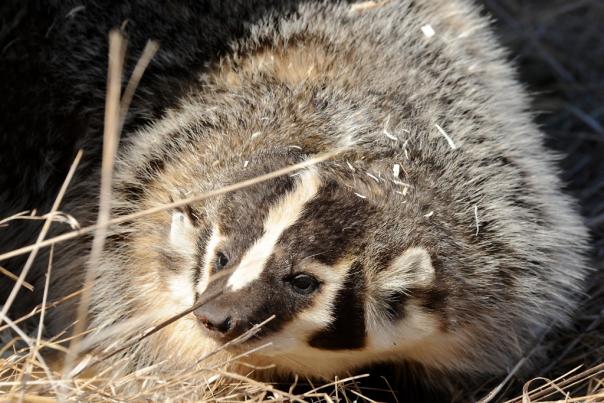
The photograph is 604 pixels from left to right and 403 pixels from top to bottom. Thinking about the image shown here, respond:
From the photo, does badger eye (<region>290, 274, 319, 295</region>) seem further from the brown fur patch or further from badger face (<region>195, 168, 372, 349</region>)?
the brown fur patch

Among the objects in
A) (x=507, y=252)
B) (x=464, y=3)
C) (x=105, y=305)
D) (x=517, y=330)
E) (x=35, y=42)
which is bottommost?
(x=517, y=330)

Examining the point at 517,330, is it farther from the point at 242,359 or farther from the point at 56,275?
the point at 56,275

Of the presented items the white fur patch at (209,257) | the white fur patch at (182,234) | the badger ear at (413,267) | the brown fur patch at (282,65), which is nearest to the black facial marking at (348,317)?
the badger ear at (413,267)

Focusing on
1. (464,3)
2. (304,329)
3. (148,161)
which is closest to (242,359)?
(304,329)

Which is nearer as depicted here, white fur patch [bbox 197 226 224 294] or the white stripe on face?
the white stripe on face

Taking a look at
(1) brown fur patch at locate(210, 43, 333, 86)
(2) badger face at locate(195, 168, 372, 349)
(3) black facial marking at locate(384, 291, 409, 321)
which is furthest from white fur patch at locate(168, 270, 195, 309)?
(1) brown fur patch at locate(210, 43, 333, 86)

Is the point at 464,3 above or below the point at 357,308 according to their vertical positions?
above

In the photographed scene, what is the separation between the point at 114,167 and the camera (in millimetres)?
3332

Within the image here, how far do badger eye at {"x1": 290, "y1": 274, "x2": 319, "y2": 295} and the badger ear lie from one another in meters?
0.23

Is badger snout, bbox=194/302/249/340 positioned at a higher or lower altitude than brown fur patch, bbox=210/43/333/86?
lower

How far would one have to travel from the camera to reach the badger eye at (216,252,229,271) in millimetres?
2707

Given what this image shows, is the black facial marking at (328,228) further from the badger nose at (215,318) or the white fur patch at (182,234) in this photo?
the white fur patch at (182,234)

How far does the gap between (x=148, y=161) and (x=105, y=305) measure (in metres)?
0.50

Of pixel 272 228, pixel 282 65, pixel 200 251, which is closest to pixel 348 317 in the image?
pixel 272 228
